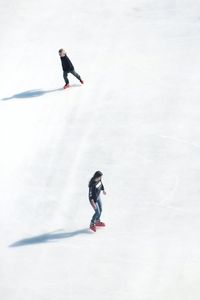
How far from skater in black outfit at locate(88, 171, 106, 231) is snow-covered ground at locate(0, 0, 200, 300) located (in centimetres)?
42

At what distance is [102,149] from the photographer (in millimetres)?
17938

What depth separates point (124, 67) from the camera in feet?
68.0

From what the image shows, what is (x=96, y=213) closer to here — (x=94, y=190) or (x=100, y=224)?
(x=100, y=224)

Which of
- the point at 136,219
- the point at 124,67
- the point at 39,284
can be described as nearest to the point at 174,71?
the point at 124,67

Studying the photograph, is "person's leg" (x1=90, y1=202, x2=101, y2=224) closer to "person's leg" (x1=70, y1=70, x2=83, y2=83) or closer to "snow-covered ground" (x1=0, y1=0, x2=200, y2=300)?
"snow-covered ground" (x1=0, y1=0, x2=200, y2=300)

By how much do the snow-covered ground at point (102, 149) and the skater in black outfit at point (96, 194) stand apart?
16.4 inches

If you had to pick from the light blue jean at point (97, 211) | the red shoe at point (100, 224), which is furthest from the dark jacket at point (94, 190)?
the red shoe at point (100, 224)

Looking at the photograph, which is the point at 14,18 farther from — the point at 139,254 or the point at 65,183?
the point at 139,254

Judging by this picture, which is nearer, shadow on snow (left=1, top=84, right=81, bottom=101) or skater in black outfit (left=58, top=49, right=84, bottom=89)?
skater in black outfit (left=58, top=49, right=84, bottom=89)

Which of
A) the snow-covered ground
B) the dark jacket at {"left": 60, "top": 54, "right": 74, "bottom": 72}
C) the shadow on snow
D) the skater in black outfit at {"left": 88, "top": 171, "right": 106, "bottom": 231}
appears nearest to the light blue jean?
the skater in black outfit at {"left": 88, "top": 171, "right": 106, "bottom": 231}

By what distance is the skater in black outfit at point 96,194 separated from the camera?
1523 centimetres

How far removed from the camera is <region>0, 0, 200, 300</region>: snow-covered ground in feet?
49.1

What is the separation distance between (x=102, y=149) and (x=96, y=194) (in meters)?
2.82

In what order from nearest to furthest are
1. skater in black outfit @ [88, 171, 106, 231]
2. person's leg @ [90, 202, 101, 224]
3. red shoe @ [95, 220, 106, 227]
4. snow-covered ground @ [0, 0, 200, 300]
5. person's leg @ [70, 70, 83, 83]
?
snow-covered ground @ [0, 0, 200, 300] → skater in black outfit @ [88, 171, 106, 231] → person's leg @ [90, 202, 101, 224] → red shoe @ [95, 220, 106, 227] → person's leg @ [70, 70, 83, 83]
